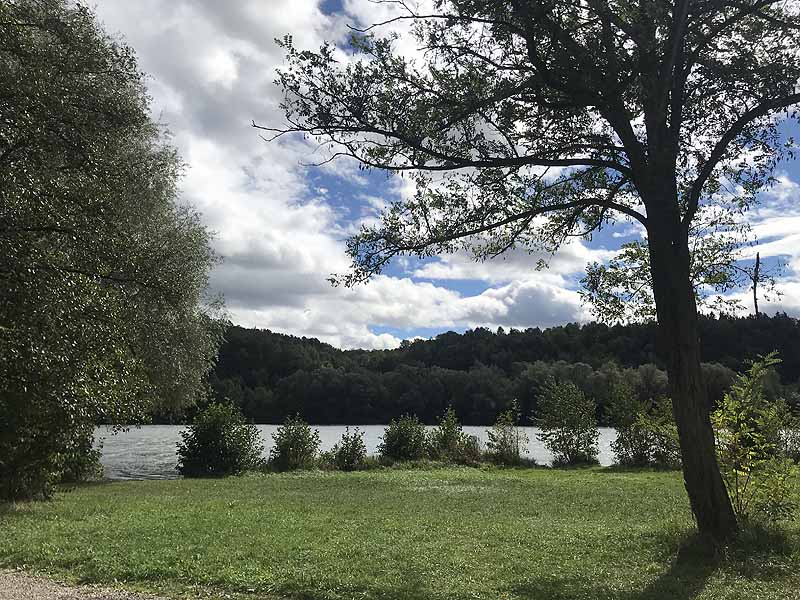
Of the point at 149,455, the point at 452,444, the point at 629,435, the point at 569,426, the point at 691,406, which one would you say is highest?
the point at 691,406

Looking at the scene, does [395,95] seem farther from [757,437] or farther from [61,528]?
[61,528]

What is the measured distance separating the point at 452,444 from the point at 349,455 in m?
4.89

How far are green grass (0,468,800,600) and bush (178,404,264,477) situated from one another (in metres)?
7.73

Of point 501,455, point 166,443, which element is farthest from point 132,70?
point 166,443

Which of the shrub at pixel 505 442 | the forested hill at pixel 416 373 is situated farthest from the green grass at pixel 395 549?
the forested hill at pixel 416 373

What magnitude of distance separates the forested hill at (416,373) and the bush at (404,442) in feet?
40.3

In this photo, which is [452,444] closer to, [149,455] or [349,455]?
[349,455]

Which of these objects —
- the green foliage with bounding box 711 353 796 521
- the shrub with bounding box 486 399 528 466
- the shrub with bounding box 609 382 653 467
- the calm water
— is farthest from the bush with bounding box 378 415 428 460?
the green foliage with bounding box 711 353 796 521

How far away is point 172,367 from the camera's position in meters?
19.5

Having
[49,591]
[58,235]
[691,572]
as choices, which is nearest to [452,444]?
[691,572]

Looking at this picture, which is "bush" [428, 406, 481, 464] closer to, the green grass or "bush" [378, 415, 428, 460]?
"bush" [378, 415, 428, 460]

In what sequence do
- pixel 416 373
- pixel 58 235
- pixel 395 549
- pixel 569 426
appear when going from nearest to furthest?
pixel 395 549 → pixel 58 235 → pixel 569 426 → pixel 416 373

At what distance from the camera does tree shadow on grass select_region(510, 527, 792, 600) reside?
6.47 meters

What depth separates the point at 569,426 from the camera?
25828 mm
